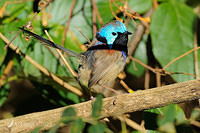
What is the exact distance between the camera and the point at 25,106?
4344 millimetres

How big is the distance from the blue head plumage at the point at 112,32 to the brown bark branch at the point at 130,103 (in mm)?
1335

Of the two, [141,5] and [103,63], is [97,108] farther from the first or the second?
[141,5]

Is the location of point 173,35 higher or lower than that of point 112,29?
lower

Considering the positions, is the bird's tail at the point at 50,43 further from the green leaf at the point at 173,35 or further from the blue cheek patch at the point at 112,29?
the green leaf at the point at 173,35

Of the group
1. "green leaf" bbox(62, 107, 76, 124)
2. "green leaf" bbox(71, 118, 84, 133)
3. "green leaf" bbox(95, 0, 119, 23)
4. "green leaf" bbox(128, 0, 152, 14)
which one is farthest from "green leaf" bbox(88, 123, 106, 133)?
"green leaf" bbox(128, 0, 152, 14)

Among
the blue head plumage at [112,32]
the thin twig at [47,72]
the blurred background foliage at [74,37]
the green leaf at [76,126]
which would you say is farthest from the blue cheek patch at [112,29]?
the green leaf at [76,126]

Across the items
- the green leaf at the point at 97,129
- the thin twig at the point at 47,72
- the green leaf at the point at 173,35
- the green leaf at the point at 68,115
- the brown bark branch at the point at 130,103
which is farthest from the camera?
the green leaf at the point at 173,35

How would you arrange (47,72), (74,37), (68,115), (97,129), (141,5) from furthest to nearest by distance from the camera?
(141,5) → (74,37) → (47,72) → (68,115) → (97,129)

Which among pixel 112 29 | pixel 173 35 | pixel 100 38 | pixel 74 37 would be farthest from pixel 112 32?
pixel 173 35

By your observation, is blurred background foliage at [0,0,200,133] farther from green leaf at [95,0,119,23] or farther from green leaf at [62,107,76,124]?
green leaf at [62,107,76,124]

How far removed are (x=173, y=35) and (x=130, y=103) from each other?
1.69 meters

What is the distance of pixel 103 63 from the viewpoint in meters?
3.74

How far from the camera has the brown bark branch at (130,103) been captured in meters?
2.31

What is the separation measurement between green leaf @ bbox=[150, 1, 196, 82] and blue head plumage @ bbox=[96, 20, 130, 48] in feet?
1.40
